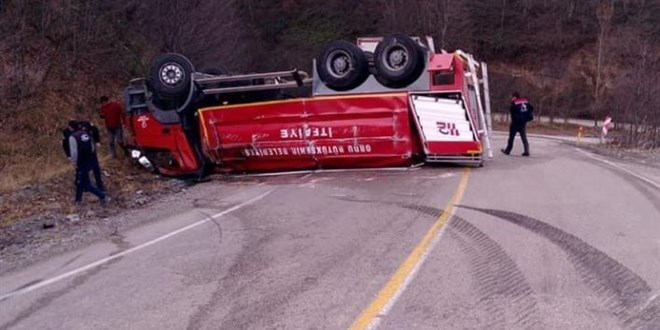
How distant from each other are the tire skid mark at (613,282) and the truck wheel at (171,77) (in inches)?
337

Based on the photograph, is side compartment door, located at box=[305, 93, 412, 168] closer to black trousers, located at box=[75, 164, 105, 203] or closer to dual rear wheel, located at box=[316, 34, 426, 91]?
dual rear wheel, located at box=[316, 34, 426, 91]

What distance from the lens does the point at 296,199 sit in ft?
38.5

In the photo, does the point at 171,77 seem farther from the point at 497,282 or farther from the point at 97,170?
the point at 497,282

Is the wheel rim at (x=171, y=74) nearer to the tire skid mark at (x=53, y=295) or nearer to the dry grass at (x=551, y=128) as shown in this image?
the tire skid mark at (x=53, y=295)

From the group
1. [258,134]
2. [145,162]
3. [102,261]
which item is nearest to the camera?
[102,261]

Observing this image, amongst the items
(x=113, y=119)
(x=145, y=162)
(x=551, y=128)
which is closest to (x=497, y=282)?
(x=145, y=162)

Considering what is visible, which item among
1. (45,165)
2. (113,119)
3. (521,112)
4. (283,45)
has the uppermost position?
(283,45)

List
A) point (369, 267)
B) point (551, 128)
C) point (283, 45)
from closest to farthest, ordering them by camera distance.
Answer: point (369, 267) → point (551, 128) → point (283, 45)

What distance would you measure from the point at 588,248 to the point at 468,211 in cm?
241

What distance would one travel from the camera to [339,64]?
1508 cm

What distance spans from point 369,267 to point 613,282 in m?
2.14

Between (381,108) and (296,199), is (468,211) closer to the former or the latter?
(296,199)

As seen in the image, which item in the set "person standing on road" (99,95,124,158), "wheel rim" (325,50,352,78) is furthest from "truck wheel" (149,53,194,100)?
"wheel rim" (325,50,352,78)

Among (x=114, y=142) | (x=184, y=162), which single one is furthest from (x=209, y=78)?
(x=114, y=142)
